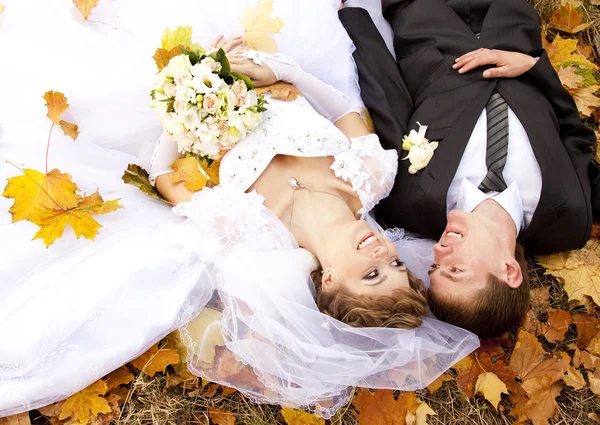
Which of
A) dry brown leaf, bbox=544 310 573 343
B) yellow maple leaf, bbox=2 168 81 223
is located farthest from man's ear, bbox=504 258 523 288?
yellow maple leaf, bbox=2 168 81 223

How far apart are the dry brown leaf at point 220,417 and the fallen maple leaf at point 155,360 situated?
0.38m

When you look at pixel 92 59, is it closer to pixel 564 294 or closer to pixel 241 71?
pixel 241 71

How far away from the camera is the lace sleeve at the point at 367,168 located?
3389 mm

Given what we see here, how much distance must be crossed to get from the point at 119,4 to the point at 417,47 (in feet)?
6.96

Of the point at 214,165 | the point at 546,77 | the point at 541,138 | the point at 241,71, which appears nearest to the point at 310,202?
the point at 214,165

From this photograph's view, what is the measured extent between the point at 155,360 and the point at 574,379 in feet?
8.59

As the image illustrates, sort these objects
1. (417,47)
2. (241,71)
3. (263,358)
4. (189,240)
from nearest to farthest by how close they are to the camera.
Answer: (263,358)
(189,240)
(241,71)
(417,47)

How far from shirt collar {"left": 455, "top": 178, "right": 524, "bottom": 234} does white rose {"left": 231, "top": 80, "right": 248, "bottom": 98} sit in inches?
60.5

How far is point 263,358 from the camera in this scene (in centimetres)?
297

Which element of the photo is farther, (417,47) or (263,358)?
(417,47)

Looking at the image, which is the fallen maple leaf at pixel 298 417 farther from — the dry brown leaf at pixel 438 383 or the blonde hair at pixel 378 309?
the dry brown leaf at pixel 438 383

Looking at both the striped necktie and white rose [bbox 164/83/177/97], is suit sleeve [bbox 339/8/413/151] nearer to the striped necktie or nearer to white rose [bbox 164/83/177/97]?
the striped necktie

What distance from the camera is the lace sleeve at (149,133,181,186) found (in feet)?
11.1

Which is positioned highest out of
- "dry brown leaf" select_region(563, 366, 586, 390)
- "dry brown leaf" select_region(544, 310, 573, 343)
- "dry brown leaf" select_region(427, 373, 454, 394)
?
"dry brown leaf" select_region(544, 310, 573, 343)
